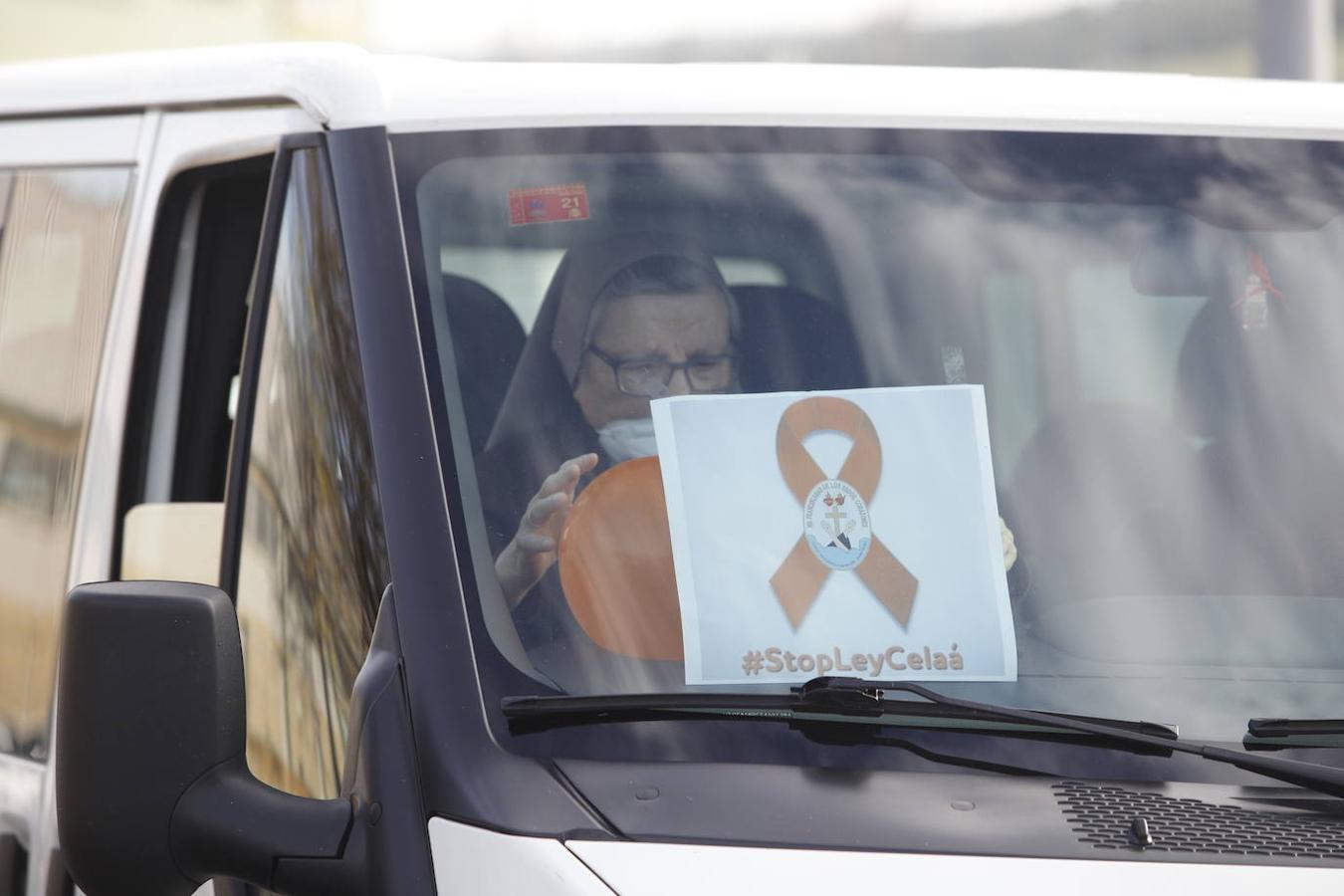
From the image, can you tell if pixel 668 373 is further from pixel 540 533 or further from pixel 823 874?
pixel 823 874

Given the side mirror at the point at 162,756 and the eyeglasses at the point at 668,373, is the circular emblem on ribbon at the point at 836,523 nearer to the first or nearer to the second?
the eyeglasses at the point at 668,373

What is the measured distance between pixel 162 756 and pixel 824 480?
768mm

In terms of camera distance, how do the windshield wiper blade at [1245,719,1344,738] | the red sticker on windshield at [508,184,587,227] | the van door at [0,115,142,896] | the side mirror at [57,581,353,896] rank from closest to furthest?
the side mirror at [57,581,353,896] < the windshield wiper blade at [1245,719,1344,738] < the red sticker on windshield at [508,184,587,227] < the van door at [0,115,142,896]

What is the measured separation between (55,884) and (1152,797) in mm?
1484

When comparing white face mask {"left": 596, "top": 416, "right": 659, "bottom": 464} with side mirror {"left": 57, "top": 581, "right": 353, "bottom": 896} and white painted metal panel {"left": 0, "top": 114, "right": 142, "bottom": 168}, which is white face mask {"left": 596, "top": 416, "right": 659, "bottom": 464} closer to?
side mirror {"left": 57, "top": 581, "right": 353, "bottom": 896}

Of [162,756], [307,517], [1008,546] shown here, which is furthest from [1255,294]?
[162,756]

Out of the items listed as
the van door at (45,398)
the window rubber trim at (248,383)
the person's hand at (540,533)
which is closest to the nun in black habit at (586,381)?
the person's hand at (540,533)

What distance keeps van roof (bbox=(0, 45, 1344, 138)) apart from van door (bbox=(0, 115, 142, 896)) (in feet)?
0.86

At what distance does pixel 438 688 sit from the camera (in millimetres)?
1779

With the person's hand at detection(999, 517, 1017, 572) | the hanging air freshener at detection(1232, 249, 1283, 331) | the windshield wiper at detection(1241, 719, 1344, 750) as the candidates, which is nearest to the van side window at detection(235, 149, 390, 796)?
the person's hand at detection(999, 517, 1017, 572)

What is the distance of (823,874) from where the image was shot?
157 cm

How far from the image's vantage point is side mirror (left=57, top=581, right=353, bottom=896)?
66.3 inches

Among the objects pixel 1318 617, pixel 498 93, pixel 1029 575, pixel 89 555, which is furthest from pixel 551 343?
pixel 1318 617

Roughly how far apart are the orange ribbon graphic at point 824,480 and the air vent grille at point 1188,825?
29 cm
